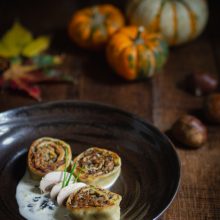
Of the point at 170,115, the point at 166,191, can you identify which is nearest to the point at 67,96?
the point at 170,115

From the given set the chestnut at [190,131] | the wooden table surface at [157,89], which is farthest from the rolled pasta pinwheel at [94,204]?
the chestnut at [190,131]

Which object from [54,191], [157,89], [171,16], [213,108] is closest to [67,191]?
[54,191]

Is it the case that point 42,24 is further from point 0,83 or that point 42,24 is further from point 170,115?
point 170,115

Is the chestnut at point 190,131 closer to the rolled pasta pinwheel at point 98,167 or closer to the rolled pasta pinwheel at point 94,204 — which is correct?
the rolled pasta pinwheel at point 98,167

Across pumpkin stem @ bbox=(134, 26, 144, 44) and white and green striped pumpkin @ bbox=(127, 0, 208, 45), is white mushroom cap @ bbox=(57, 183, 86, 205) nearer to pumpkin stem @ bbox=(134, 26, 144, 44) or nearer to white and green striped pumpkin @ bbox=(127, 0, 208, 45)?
pumpkin stem @ bbox=(134, 26, 144, 44)

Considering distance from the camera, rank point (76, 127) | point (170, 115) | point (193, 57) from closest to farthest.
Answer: point (76, 127), point (170, 115), point (193, 57)

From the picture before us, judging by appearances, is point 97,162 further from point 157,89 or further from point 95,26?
point 95,26
